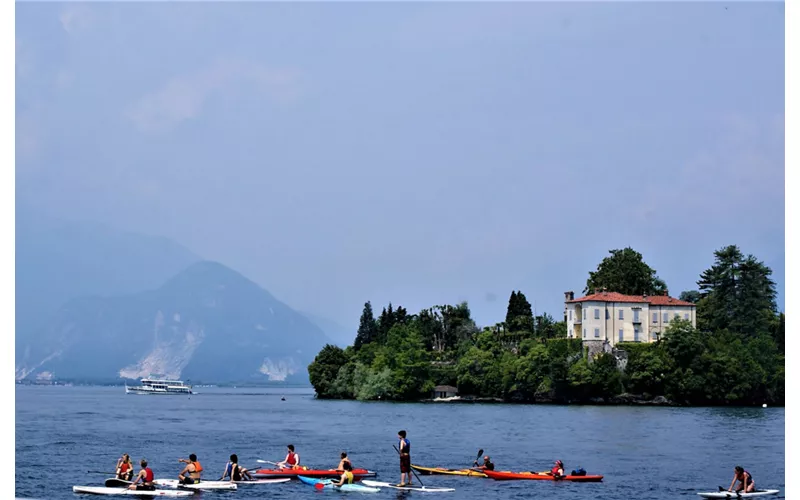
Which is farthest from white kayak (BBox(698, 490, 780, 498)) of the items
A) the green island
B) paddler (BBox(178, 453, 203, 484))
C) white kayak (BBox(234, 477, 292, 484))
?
the green island

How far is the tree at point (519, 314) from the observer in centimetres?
13175

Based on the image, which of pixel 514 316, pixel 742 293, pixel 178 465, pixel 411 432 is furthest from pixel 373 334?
pixel 178 465

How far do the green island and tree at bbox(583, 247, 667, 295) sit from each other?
5.9 inches

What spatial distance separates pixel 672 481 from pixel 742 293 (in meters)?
78.3

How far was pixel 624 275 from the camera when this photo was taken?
414 feet

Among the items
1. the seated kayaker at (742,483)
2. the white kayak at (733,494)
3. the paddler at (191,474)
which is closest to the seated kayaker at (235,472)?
the paddler at (191,474)

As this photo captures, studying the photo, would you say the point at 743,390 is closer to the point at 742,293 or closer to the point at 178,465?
the point at 742,293

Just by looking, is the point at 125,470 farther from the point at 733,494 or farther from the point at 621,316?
the point at 621,316

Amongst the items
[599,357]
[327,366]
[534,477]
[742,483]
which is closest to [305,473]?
[534,477]

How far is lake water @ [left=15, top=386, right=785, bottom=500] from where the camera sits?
140 ft

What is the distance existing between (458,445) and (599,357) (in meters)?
52.4

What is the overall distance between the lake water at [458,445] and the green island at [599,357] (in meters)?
7.81

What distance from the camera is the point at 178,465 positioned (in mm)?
50031
